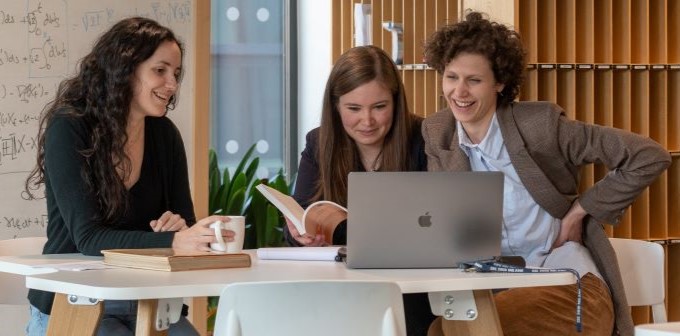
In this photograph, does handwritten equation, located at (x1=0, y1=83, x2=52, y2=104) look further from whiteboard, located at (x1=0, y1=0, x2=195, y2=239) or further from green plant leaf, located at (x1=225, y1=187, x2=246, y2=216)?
green plant leaf, located at (x1=225, y1=187, x2=246, y2=216)

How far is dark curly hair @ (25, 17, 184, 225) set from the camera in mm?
2709

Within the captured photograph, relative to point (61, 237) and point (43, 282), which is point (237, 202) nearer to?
point (61, 237)

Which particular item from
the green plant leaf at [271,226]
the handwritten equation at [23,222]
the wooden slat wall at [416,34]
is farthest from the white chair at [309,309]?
the wooden slat wall at [416,34]

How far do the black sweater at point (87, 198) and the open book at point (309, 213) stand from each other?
0.94ft

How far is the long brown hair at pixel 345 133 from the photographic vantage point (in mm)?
3225

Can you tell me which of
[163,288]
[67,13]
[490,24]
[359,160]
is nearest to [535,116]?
[490,24]

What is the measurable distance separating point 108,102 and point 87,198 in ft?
0.95

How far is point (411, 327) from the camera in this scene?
3.05 metres

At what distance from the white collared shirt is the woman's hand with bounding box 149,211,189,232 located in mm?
859

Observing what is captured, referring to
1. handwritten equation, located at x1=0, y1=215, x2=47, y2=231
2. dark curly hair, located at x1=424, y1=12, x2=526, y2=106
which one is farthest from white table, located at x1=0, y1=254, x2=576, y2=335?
handwritten equation, located at x1=0, y1=215, x2=47, y2=231

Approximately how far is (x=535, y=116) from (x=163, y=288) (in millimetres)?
1345

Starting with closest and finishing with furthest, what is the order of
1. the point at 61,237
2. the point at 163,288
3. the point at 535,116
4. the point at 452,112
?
the point at 163,288
the point at 61,237
the point at 535,116
the point at 452,112

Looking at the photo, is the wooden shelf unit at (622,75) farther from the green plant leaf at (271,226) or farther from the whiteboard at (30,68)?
the whiteboard at (30,68)

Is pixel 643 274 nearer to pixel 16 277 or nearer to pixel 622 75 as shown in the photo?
pixel 16 277
